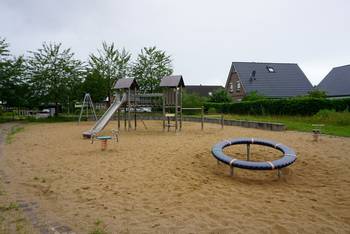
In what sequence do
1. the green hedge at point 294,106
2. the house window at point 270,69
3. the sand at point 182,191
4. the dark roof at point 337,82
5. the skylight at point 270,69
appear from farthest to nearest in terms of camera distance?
the skylight at point 270,69, the house window at point 270,69, the dark roof at point 337,82, the green hedge at point 294,106, the sand at point 182,191

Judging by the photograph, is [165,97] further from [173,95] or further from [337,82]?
[337,82]

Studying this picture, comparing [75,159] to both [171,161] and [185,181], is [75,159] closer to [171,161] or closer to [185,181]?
[171,161]

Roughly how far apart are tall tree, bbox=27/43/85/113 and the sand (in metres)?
15.6

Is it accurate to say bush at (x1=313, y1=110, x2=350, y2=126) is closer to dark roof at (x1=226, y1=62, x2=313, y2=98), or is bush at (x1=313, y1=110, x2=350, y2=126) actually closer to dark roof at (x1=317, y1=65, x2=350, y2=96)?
dark roof at (x1=226, y1=62, x2=313, y2=98)

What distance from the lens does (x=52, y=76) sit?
72.9 ft

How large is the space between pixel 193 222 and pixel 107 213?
42.1 inches

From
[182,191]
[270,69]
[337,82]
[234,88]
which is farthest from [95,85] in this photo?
[337,82]

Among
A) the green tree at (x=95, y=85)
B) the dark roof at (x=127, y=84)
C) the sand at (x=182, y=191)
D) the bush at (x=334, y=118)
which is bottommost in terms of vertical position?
the sand at (x=182, y=191)

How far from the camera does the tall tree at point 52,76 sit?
22.2m

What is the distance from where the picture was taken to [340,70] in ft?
115

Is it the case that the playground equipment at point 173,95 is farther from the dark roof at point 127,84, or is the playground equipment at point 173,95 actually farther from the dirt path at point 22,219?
the dirt path at point 22,219

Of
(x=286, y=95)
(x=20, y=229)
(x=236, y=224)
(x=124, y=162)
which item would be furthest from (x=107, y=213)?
(x=286, y=95)

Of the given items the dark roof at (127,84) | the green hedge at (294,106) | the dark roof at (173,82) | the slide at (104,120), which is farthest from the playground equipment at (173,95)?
the green hedge at (294,106)

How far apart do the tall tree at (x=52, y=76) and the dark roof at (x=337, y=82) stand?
27.1m
